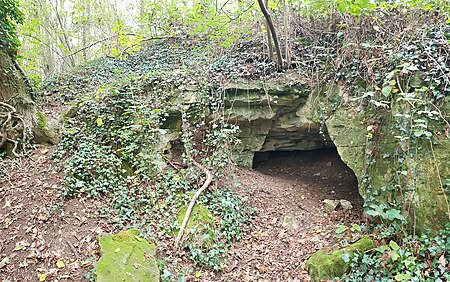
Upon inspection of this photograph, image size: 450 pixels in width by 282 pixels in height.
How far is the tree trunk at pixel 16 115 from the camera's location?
505cm

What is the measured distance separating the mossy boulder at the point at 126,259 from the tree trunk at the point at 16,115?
278 centimetres

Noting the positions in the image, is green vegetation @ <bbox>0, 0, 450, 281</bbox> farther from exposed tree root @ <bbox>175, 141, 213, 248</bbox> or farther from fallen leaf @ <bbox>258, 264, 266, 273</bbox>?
fallen leaf @ <bbox>258, 264, 266, 273</bbox>

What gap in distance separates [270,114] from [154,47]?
18.1 ft

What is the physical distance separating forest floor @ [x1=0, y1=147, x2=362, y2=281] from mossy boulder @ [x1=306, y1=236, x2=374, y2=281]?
186mm

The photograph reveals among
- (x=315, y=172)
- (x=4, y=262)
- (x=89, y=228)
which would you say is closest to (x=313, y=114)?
(x=315, y=172)

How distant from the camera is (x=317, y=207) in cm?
549

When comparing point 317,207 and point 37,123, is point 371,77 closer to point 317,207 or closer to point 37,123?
point 317,207

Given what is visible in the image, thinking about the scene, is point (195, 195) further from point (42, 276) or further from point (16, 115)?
point (16, 115)

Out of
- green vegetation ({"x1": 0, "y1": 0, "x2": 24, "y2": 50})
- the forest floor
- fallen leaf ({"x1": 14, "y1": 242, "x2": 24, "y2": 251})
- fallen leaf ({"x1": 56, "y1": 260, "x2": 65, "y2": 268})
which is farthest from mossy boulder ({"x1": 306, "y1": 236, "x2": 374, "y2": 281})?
green vegetation ({"x1": 0, "y1": 0, "x2": 24, "y2": 50})

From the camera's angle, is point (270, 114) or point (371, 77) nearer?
point (371, 77)

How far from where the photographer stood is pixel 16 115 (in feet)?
17.2

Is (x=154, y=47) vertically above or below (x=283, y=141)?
above

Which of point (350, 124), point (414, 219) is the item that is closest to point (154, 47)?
point (350, 124)

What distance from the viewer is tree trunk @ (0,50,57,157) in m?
5.05
